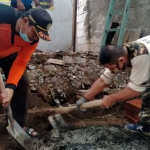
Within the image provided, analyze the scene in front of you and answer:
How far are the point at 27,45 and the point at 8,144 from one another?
1.27 metres

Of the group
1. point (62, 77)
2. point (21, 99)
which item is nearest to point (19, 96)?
point (21, 99)

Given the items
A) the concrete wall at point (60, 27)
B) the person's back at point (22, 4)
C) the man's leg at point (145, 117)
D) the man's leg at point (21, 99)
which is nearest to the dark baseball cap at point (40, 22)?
the man's leg at point (21, 99)

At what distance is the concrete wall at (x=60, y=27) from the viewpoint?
7711 mm

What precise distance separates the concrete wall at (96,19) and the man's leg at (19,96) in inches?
104

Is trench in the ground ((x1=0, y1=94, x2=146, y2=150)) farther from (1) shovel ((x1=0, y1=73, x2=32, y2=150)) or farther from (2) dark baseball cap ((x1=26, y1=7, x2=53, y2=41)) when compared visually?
(2) dark baseball cap ((x1=26, y1=7, x2=53, y2=41))

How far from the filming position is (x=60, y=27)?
7.89 meters

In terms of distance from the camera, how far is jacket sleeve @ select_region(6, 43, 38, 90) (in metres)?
2.42

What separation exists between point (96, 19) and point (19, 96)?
384 cm

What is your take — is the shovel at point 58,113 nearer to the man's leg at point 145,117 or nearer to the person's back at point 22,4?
the man's leg at point 145,117

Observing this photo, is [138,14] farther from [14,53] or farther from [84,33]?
[14,53]

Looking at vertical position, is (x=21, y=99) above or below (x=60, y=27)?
above

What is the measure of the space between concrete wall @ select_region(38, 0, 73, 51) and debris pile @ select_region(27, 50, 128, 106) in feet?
10.2

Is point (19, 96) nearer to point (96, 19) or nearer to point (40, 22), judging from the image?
point (40, 22)

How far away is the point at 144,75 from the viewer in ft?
7.14
